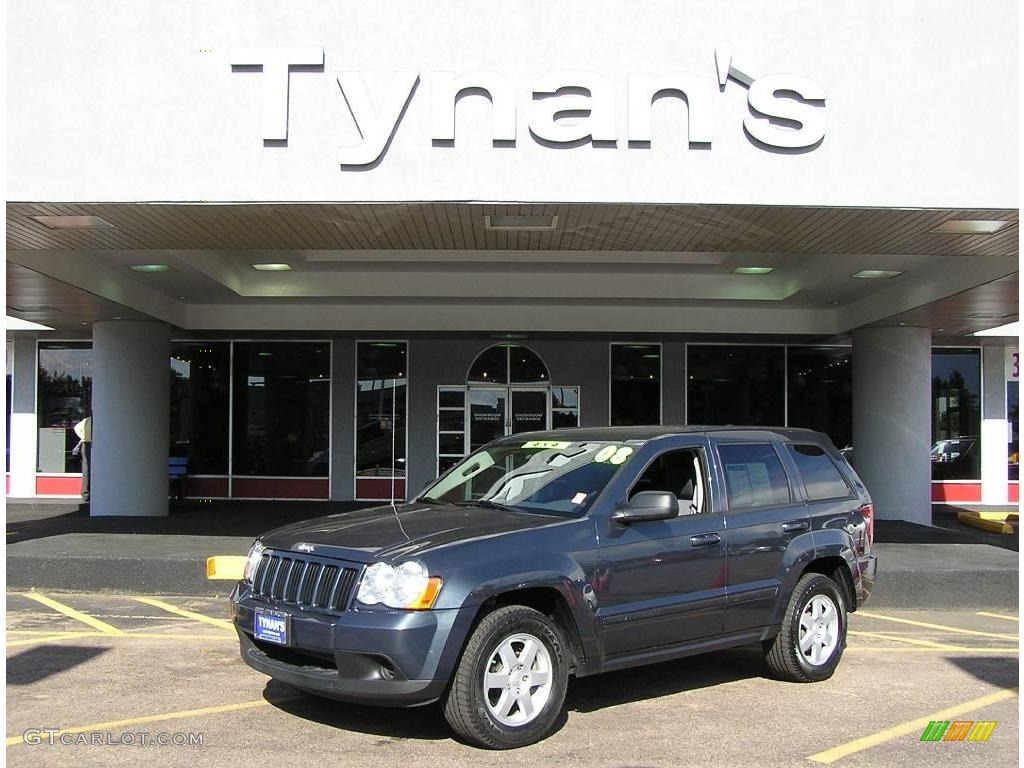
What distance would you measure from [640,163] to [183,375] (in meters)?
14.1

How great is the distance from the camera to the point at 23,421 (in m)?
20.8

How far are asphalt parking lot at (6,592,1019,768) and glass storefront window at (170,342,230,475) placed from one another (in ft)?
38.7

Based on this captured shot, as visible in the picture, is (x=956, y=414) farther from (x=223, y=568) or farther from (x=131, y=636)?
(x=131, y=636)

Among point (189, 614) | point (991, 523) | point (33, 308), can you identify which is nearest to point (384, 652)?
point (189, 614)

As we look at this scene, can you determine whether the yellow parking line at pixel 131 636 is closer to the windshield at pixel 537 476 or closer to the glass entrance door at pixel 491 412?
the windshield at pixel 537 476

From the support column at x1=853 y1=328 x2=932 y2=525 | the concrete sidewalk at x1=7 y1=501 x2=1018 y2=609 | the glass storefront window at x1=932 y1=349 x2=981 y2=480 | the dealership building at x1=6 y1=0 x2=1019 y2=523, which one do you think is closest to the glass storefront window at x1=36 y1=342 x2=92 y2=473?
the dealership building at x1=6 y1=0 x2=1019 y2=523

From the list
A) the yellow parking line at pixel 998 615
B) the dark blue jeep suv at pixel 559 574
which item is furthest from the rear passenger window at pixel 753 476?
the yellow parking line at pixel 998 615

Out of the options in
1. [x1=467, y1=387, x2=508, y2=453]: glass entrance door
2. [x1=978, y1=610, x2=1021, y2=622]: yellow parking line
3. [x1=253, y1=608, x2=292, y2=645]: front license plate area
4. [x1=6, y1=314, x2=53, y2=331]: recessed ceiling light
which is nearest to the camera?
[x1=253, y1=608, x2=292, y2=645]: front license plate area

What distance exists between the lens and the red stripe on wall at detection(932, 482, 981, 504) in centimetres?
2092

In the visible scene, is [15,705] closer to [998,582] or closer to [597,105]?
[597,105]

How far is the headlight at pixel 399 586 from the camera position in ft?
16.7

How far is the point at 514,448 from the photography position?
23.0 ft

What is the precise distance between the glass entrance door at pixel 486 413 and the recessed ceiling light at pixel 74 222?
10.5 metres

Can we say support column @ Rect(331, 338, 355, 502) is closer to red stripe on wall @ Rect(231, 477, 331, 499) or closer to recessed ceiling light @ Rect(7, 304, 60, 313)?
red stripe on wall @ Rect(231, 477, 331, 499)
